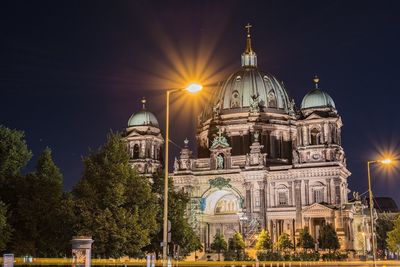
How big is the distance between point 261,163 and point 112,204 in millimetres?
55386

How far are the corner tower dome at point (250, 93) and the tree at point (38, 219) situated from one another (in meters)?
64.9

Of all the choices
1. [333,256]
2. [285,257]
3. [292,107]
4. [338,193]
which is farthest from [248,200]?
[292,107]

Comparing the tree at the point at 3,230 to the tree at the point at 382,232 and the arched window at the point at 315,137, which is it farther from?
the tree at the point at 382,232

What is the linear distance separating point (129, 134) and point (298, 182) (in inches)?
1430

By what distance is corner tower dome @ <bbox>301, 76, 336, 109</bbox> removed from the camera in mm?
99938

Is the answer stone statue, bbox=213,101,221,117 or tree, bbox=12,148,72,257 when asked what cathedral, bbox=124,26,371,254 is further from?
tree, bbox=12,148,72,257

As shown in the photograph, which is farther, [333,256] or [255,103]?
[255,103]

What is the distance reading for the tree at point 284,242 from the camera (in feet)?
285

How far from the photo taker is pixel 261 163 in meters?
96.5

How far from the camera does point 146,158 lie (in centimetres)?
11006

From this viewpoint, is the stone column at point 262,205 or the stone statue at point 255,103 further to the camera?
the stone statue at point 255,103

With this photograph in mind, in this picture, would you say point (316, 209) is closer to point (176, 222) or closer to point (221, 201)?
point (221, 201)

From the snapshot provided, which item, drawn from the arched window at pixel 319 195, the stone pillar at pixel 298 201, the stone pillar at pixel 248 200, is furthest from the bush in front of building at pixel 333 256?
the stone pillar at pixel 248 200

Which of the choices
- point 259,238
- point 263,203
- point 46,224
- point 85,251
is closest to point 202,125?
point 263,203
